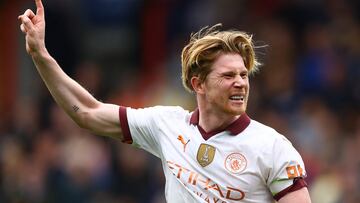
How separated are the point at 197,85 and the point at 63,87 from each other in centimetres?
82

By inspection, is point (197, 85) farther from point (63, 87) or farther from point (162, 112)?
point (63, 87)

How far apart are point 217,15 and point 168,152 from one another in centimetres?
705

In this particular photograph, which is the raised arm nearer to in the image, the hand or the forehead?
the hand

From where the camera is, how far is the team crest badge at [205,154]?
21.4ft

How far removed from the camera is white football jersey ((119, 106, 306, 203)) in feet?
20.7

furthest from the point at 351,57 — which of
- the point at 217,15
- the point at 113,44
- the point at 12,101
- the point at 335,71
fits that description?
the point at 12,101

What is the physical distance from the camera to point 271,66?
12852 millimetres

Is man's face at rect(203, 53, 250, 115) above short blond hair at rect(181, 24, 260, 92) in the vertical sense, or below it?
below

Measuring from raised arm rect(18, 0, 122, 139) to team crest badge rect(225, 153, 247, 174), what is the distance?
2.68ft

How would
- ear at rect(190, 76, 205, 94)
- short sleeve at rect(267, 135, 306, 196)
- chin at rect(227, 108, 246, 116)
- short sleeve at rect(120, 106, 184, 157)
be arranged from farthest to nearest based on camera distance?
1. short sleeve at rect(120, 106, 184, 157)
2. ear at rect(190, 76, 205, 94)
3. chin at rect(227, 108, 246, 116)
4. short sleeve at rect(267, 135, 306, 196)

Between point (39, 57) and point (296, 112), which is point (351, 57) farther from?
point (39, 57)

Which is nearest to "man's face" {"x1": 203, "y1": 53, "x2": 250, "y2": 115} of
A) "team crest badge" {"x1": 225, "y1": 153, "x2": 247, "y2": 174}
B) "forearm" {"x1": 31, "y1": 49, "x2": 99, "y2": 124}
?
"team crest badge" {"x1": 225, "y1": 153, "x2": 247, "y2": 174}

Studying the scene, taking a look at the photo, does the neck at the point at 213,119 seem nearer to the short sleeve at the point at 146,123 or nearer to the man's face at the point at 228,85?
the man's face at the point at 228,85

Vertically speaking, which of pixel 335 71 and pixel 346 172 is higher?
pixel 335 71
